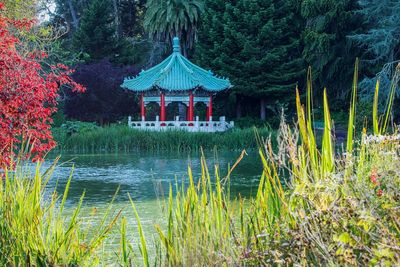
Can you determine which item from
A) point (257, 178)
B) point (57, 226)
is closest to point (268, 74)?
point (257, 178)

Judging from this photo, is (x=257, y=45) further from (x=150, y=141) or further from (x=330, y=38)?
(x=150, y=141)

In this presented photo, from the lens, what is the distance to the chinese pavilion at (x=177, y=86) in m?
25.6

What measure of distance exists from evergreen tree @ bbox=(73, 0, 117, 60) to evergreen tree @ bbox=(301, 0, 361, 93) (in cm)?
903

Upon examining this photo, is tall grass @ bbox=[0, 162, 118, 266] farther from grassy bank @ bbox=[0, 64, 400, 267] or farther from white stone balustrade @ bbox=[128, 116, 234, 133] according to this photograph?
white stone balustrade @ bbox=[128, 116, 234, 133]

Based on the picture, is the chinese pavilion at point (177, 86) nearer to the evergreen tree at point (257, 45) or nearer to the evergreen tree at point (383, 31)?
the evergreen tree at point (257, 45)

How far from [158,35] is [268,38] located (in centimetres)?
650

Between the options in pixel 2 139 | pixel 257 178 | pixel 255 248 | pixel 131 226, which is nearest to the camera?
pixel 255 248

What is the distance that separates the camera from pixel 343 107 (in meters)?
27.7

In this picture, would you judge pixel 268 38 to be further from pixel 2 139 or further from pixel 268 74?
pixel 2 139

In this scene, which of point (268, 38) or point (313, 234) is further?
point (268, 38)

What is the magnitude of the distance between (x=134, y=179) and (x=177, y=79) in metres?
13.5

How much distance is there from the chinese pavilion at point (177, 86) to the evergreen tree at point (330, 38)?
3223 mm

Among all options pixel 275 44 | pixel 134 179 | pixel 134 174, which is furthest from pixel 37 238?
pixel 275 44

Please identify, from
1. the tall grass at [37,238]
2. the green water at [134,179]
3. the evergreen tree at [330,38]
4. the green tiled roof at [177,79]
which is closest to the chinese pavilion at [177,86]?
the green tiled roof at [177,79]
